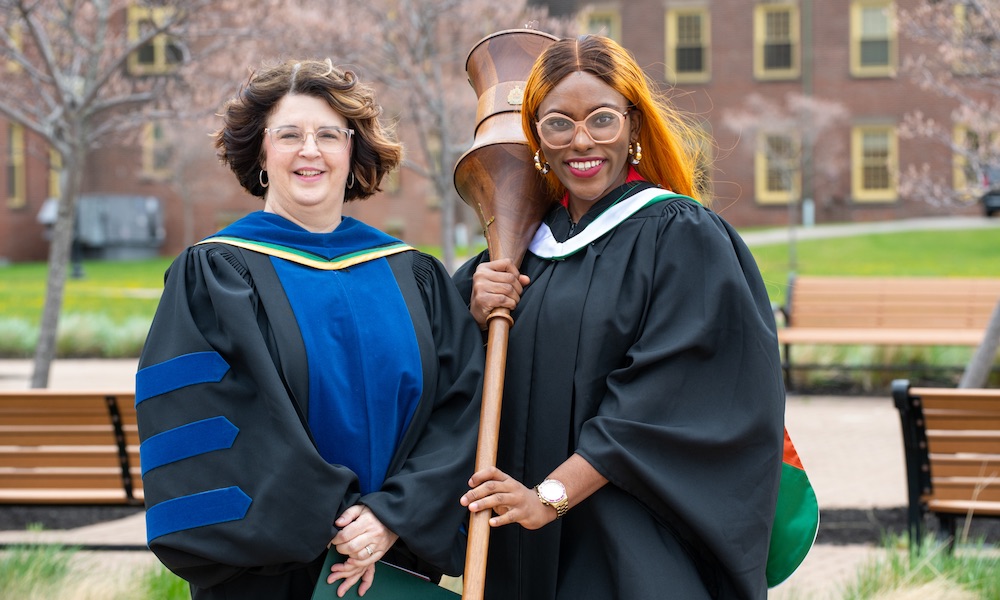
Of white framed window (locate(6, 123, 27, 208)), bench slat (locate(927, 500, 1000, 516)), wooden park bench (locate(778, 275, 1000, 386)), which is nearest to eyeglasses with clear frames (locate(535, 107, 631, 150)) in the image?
bench slat (locate(927, 500, 1000, 516))

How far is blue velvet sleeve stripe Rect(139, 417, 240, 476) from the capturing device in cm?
241

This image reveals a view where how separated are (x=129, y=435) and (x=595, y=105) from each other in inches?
132

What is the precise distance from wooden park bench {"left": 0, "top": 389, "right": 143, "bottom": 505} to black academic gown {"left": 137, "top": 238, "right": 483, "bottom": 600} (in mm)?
2636

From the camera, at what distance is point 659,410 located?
245cm

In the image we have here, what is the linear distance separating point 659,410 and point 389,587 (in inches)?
29.8

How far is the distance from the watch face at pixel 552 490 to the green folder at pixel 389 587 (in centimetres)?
39

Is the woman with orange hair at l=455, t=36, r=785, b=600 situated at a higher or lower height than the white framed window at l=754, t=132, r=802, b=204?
lower

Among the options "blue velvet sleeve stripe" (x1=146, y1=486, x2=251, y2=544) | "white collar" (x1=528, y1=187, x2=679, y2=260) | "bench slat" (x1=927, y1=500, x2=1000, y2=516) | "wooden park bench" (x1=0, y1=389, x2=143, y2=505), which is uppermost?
"white collar" (x1=528, y1=187, x2=679, y2=260)

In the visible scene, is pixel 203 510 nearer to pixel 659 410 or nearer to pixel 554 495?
pixel 554 495

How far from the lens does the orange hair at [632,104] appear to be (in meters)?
2.60

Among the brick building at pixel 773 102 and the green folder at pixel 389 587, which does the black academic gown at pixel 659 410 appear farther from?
the brick building at pixel 773 102

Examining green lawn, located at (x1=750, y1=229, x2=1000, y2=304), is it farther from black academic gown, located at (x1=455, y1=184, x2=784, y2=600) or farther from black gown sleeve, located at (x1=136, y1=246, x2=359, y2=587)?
black gown sleeve, located at (x1=136, y1=246, x2=359, y2=587)

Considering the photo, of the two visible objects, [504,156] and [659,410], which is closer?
[659,410]

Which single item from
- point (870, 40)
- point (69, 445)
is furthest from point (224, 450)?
point (870, 40)
